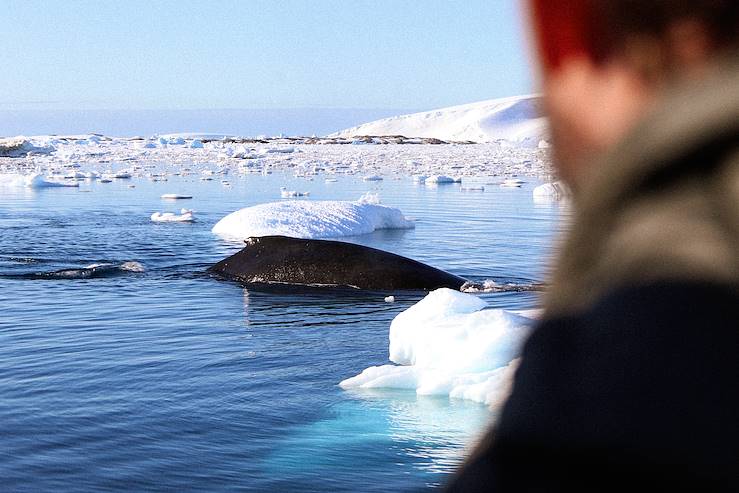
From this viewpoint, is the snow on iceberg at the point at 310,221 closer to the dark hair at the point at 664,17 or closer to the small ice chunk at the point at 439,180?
the small ice chunk at the point at 439,180

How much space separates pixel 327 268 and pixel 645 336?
10153mm

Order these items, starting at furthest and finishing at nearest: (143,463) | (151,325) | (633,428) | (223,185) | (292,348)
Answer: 1. (223,185)
2. (151,325)
3. (292,348)
4. (143,463)
5. (633,428)

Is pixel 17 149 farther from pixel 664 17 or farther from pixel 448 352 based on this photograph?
pixel 664 17

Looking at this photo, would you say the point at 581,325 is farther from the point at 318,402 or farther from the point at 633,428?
the point at 318,402

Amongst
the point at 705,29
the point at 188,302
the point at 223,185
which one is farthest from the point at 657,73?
the point at 223,185

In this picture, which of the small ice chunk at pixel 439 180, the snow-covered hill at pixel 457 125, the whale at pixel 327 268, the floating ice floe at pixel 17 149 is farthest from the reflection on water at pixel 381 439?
the snow-covered hill at pixel 457 125

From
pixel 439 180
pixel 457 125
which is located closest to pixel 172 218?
pixel 439 180

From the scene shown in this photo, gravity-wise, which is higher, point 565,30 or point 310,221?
point 565,30

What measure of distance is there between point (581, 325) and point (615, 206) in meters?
0.04

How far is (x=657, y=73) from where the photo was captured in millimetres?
338

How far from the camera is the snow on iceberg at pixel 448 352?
18.2ft

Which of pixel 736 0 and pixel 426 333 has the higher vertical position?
pixel 736 0

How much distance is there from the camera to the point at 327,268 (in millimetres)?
10445

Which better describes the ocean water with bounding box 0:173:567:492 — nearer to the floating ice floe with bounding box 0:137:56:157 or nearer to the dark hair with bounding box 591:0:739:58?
the dark hair with bounding box 591:0:739:58
